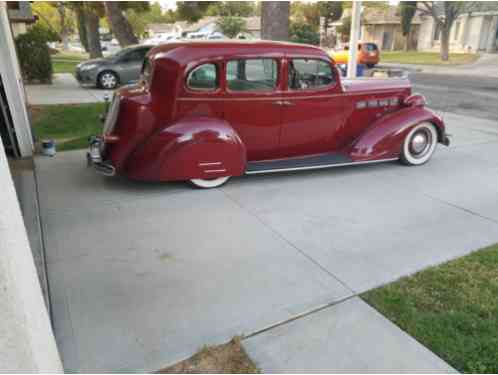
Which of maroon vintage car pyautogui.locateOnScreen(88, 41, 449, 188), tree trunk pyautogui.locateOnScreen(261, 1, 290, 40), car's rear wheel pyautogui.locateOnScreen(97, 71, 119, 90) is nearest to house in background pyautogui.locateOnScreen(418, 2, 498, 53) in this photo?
tree trunk pyautogui.locateOnScreen(261, 1, 290, 40)

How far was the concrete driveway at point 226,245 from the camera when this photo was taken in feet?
8.60

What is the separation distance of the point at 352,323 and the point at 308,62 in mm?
3562

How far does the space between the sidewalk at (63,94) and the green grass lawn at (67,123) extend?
3.07ft

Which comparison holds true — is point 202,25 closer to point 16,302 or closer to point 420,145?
point 420,145

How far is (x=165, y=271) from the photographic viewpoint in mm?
3213

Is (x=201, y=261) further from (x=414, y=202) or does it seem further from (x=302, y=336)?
(x=414, y=202)

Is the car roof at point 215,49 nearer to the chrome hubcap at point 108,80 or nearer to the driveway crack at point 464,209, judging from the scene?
the driveway crack at point 464,209

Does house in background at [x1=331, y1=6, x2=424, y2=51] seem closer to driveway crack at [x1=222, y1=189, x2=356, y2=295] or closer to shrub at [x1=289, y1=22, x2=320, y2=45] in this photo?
shrub at [x1=289, y1=22, x2=320, y2=45]

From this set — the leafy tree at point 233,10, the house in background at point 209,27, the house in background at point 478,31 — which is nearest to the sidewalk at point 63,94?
the house in background at point 209,27

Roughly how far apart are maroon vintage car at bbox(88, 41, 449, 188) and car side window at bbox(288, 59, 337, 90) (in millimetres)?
13

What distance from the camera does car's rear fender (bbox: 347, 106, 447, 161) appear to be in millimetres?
5484

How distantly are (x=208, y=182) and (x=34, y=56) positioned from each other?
12229 millimetres

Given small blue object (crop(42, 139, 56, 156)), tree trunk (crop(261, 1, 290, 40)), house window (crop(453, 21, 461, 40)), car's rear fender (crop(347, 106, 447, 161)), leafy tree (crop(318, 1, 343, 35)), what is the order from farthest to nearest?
leafy tree (crop(318, 1, 343, 35)), house window (crop(453, 21, 461, 40)), tree trunk (crop(261, 1, 290, 40)), small blue object (crop(42, 139, 56, 156)), car's rear fender (crop(347, 106, 447, 161))

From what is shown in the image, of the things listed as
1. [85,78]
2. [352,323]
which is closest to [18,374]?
[352,323]
